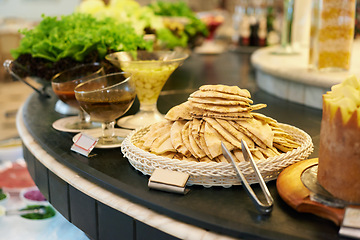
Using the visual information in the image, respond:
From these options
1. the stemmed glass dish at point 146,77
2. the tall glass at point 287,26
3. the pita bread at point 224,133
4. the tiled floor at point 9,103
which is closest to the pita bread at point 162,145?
the pita bread at point 224,133

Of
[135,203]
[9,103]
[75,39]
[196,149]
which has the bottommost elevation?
[9,103]

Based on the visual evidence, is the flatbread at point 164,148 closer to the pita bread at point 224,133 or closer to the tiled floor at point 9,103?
the pita bread at point 224,133

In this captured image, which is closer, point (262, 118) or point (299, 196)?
point (299, 196)

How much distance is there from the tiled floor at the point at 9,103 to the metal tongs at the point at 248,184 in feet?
10.9

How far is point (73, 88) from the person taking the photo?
1367 millimetres

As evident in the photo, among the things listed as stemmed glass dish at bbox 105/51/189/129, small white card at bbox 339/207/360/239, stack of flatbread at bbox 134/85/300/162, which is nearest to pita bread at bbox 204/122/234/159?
stack of flatbread at bbox 134/85/300/162

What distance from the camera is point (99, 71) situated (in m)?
1.42

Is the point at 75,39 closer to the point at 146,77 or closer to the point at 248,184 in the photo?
the point at 146,77

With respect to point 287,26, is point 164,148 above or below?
below

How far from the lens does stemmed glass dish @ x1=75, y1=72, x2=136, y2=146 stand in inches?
43.1

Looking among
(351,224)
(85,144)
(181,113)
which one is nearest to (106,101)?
(85,144)

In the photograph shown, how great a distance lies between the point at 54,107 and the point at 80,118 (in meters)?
0.37

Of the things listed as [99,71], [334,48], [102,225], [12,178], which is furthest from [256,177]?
[12,178]

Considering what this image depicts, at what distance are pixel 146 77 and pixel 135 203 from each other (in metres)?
0.60
